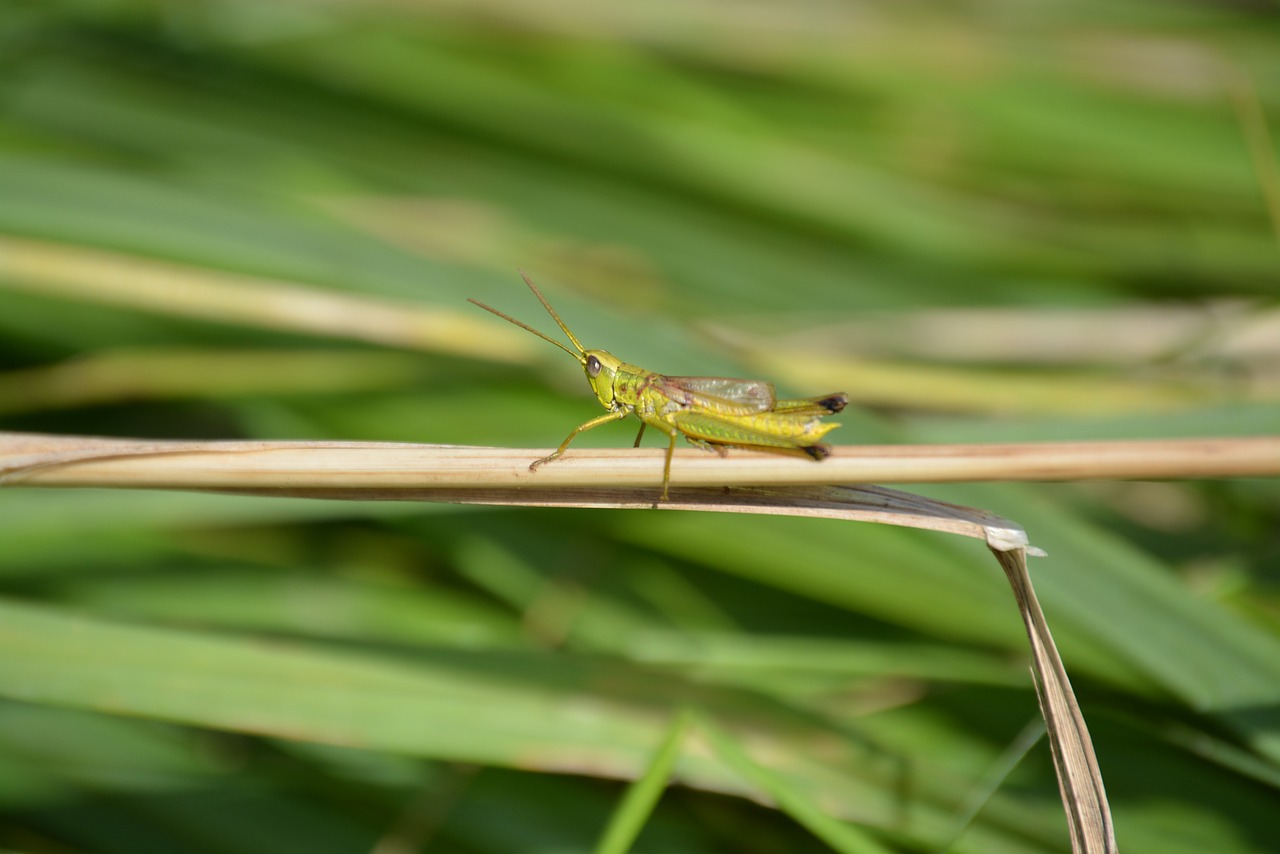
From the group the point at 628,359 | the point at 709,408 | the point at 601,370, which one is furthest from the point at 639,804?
the point at 628,359

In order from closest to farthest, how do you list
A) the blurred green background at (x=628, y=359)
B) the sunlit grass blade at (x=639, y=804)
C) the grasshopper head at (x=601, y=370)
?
1. the sunlit grass blade at (x=639, y=804)
2. the blurred green background at (x=628, y=359)
3. the grasshopper head at (x=601, y=370)

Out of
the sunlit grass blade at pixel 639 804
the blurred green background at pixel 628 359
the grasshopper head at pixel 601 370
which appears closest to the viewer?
the sunlit grass blade at pixel 639 804

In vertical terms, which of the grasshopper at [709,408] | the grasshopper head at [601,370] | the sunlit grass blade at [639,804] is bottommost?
the sunlit grass blade at [639,804]

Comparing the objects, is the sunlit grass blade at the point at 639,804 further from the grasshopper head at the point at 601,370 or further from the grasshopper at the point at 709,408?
the grasshopper head at the point at 601,370

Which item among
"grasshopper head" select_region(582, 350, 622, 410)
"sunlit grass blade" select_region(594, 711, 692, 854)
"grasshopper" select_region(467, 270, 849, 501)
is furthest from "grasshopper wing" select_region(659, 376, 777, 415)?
"sunlit grass blade" select_region(594, 711, 692, 854)

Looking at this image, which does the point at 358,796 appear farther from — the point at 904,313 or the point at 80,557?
the point at 904,313

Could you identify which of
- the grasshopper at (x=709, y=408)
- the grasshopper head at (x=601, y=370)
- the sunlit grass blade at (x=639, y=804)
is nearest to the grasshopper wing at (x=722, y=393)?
the grasshopper at (x=709, y=408)

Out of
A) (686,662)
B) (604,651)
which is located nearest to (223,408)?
(604,651)

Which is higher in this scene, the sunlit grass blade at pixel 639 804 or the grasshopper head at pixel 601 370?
the grasshopper head at pixel 601 370
